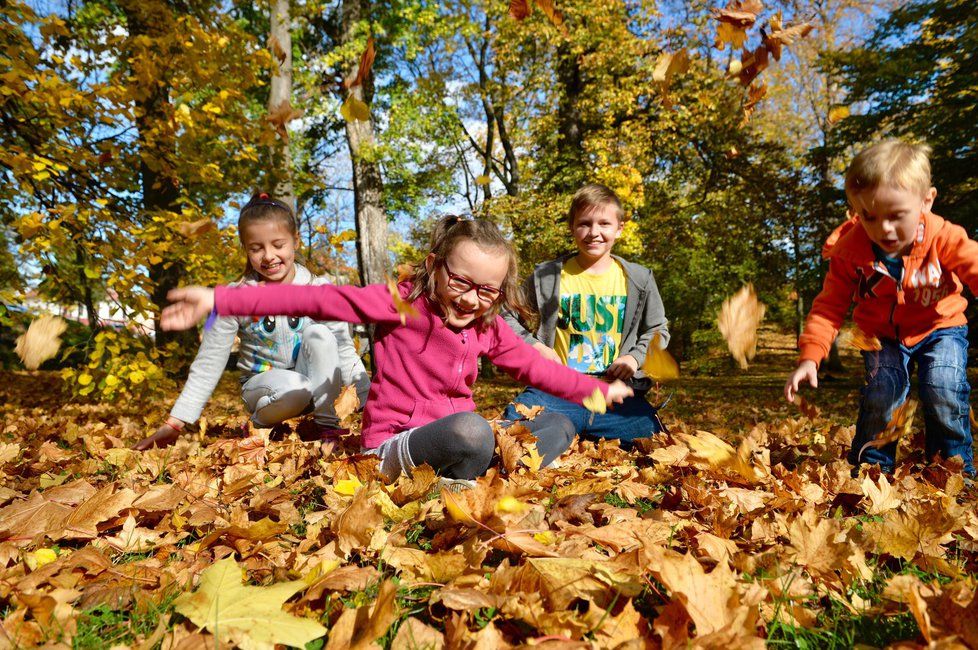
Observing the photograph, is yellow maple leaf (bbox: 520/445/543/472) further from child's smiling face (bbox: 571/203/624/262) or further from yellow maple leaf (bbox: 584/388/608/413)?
child's smiling face (bbox: 571/203/624/262)

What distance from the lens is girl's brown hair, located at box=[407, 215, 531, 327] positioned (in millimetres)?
2359

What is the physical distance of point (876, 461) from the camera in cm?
275

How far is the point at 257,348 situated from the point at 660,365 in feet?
7.46

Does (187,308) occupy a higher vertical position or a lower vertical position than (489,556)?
higher

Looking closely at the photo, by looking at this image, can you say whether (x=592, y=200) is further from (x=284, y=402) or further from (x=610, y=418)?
(x=284, y=402)

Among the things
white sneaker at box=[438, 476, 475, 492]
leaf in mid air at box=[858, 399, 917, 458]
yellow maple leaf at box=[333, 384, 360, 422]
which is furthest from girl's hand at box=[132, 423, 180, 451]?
leaf in mid air at box=[858, 399, 917, 458]

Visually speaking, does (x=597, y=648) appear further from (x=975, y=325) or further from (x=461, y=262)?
(x=975, y=325)

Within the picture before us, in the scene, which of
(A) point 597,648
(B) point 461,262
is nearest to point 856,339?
(B) point 461,262

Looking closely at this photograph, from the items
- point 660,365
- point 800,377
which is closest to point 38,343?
point 660,365

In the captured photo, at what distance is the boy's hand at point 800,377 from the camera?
7.93ft

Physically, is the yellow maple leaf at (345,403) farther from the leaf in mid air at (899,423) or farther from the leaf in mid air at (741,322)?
the leaf in mid air at (899,423)

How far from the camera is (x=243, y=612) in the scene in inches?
47.1

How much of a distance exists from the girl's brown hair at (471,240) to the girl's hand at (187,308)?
2.45 ft

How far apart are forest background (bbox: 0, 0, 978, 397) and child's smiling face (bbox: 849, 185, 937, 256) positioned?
863mm
